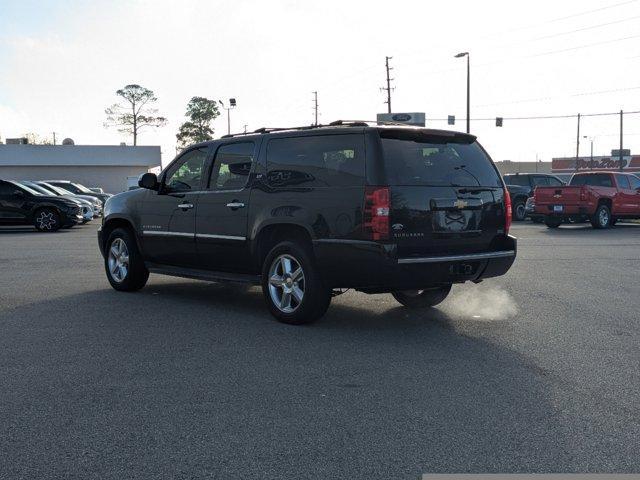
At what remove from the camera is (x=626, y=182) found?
76.7 ft

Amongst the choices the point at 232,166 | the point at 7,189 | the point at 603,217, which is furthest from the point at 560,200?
the point at 7,189

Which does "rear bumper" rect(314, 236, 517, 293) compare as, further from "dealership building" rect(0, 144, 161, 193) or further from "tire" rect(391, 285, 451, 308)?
"dealership building" rect(0, 144, 161, 193)

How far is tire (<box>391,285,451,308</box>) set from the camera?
8.12 m

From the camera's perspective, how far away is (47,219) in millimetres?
23016

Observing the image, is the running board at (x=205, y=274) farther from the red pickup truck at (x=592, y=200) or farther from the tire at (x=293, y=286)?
the red pickup truck at (x=592, y=200)

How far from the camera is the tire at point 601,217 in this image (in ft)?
73.8

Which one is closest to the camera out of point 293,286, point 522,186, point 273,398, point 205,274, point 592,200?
point 273,398

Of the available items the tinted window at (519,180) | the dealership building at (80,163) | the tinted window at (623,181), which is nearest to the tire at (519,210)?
the tinted window at (519,180)

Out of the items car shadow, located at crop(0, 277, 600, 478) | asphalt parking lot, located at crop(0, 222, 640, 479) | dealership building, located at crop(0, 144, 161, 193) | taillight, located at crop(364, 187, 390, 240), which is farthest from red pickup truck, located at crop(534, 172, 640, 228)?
dealership building, located at crop(0, 144, 161, 193)

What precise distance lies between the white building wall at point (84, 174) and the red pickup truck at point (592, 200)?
46781 millimetres

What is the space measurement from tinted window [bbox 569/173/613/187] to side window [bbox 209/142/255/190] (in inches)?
691

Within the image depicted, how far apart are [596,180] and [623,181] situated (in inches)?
38.1

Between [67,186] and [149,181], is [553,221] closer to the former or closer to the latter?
[149,181]

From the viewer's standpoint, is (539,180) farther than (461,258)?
Yes
